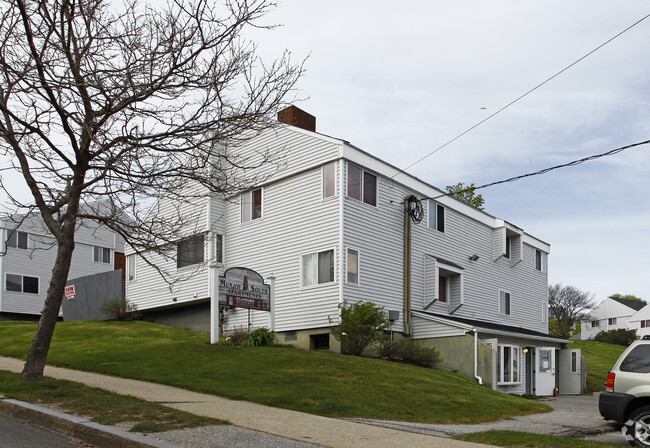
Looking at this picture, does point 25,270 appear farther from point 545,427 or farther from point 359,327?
point 545,427

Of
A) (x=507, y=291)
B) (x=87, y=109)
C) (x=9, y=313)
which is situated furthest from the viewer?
(x=9, y=313)

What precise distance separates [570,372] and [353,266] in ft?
48.1

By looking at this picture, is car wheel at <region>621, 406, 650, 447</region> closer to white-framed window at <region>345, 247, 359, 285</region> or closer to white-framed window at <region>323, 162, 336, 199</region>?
white-framed window at <region>345, 247, 359, 285</region>

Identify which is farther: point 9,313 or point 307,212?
point 9,313

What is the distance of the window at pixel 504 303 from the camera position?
32322 millimetres

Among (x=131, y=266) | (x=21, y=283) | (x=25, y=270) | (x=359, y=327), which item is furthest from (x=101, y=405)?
(x=25, y=270)

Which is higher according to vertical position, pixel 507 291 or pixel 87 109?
pixel 87 109

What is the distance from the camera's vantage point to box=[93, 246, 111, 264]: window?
4956 centimetres

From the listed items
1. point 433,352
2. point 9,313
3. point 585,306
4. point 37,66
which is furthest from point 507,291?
point 585,306

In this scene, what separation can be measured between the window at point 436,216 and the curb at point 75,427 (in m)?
19.4

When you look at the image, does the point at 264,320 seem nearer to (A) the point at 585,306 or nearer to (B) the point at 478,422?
(B) the point at 478,422

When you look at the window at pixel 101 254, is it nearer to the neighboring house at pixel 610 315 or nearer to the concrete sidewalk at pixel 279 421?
the concrete sidewalk at pixel 279 421

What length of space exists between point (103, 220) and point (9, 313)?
3451 centimetres

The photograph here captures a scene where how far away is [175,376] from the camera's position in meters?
15.0
